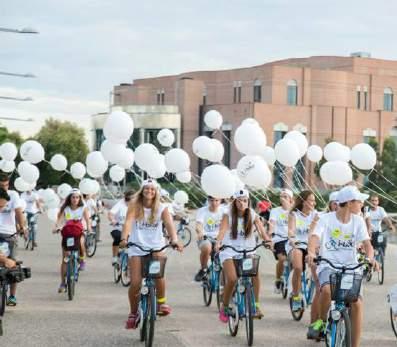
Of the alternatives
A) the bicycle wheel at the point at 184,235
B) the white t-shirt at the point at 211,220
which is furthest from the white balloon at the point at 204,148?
the bicycle wheel at the point at 184,235

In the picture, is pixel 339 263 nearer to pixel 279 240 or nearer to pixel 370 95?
pixel 279 240

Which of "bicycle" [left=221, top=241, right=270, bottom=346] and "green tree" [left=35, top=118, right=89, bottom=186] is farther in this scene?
"green tree" [left=35, top=118, right=89, bottom=186]

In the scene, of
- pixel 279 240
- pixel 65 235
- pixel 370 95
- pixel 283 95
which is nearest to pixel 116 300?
pixel 65 235

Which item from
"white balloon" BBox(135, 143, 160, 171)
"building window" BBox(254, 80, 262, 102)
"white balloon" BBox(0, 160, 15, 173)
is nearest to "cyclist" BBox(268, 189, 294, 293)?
"white balloon" BBox(135, 143, 160, 171)

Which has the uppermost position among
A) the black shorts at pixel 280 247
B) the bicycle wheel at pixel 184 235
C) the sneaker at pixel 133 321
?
the black shorts at pixel 280 247

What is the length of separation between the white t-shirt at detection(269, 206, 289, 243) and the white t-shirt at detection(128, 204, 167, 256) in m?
4.36

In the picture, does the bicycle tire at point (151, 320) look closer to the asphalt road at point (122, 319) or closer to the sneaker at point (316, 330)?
the asphalt road at point (122, 319)

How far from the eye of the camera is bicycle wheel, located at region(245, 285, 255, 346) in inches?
392

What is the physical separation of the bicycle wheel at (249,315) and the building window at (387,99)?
273 ft

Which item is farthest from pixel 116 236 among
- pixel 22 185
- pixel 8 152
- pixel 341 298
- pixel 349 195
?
pixel 8 152

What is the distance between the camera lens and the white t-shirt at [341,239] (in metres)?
8.99

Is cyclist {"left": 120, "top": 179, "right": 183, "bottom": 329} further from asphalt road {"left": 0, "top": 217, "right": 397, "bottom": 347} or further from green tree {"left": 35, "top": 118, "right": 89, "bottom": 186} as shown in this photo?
green tree {"left": 35, "top": 118, "right": 89, "bottom": 186}

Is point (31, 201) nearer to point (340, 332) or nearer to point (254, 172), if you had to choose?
point (254, 172)

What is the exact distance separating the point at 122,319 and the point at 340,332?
417cm
